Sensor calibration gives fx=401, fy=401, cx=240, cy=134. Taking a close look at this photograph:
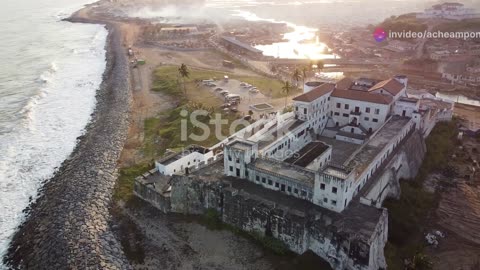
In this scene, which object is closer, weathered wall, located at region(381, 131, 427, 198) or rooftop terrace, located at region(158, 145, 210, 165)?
weathered wall, located at region(381, 131, 427, 198)

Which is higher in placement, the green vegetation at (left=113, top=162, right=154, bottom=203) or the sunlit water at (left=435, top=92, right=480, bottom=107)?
the sunlit water at (left=435, top=92, right=480, bottom=107)

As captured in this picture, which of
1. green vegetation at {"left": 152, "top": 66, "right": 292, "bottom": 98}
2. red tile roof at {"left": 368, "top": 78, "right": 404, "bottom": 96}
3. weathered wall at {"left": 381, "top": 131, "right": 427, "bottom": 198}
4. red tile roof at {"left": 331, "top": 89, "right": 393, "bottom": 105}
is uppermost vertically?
red tile roof at {"left": 368, "top": 78, "right": 404, "bottom": 96}

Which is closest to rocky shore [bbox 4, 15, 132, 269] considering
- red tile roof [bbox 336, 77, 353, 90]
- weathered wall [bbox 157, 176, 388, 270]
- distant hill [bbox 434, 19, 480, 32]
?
weathered wall [bbox 157, 176, 388, 270]

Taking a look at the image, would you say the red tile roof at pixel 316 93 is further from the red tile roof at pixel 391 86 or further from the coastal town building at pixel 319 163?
the red tile roof at pixel 391 86

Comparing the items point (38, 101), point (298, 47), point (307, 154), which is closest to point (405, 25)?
point (298, 47)

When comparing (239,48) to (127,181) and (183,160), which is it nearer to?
(183,160)

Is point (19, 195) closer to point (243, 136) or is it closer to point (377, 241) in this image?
point (243, 136)

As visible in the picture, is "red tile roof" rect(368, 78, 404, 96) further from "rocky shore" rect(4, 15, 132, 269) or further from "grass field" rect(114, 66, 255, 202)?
"rocky shore" rect(4, 15, 132, 269)
